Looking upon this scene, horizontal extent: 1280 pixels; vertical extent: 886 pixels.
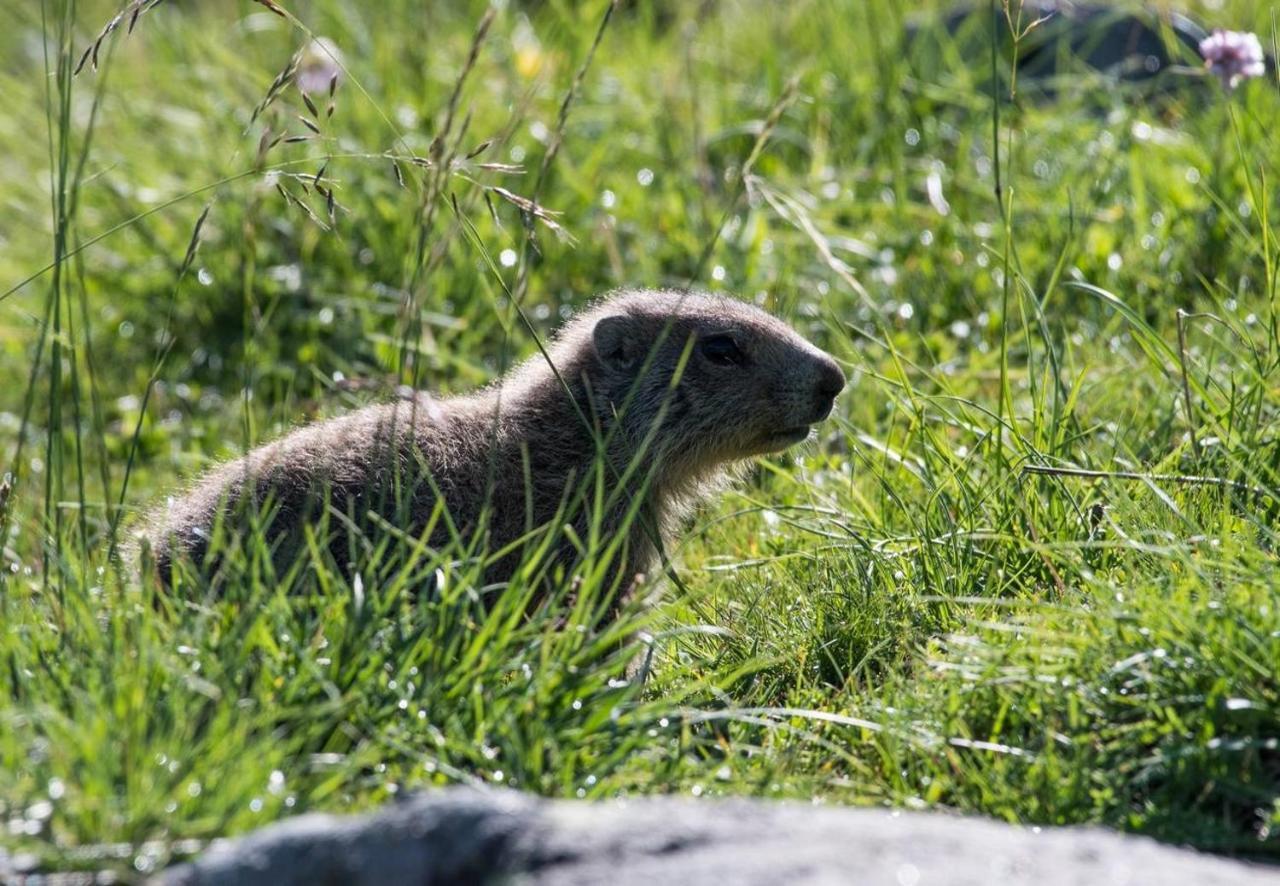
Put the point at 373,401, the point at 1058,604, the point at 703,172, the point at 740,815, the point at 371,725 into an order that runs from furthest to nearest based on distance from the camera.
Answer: the point at 703,172 < the point at 373,401 < the point at 1058,604 < the point at 371,725 < the point at 740,815

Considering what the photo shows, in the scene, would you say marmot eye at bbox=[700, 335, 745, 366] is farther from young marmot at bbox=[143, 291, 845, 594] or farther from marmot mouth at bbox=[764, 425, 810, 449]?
marmot mouth at bbox=[764, 425, 810, 449]

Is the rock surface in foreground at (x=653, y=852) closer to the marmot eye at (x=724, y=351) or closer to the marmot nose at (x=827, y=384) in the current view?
the marmot nose at (x=827, y=384)

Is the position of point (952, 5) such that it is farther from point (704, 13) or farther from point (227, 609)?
point (227, 609)

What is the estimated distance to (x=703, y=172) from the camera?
691cm

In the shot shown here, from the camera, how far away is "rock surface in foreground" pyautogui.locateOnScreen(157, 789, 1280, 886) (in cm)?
253

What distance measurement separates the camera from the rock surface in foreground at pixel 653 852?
8.29ft

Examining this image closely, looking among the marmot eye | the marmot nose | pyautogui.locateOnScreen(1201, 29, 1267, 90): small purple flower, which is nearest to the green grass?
the marmot nose

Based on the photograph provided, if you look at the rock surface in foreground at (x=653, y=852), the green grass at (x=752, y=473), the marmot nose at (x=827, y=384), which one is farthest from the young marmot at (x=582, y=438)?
the rock surface in foreground at (x=653, y=852)

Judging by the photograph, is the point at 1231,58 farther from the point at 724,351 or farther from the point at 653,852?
the point at 653,852

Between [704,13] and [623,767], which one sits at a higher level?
[704,13]

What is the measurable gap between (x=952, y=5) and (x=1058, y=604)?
18.5 feet

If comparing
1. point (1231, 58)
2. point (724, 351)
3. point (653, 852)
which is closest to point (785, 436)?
point (724, 351)

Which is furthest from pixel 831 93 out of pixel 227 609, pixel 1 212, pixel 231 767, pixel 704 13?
pixel 231 767

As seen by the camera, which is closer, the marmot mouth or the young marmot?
the young marmot
